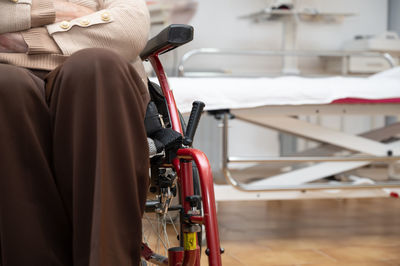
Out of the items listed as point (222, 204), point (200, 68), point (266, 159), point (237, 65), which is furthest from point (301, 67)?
point (266, 159)

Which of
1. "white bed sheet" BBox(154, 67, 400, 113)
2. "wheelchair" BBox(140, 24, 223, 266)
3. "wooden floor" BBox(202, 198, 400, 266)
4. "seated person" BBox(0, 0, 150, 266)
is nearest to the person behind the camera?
"seated person" BBox(0, 0, 150, 266)

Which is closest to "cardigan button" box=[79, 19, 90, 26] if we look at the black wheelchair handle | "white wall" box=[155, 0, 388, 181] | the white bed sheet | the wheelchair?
the wheelchair

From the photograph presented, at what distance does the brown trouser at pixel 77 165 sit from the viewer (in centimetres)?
82

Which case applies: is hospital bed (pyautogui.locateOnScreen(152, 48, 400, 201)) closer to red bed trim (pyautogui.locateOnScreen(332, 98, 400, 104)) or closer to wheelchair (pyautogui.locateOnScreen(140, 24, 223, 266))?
red bed trim (pyautogui.locateOnScreen(332, 98, 400, 104))

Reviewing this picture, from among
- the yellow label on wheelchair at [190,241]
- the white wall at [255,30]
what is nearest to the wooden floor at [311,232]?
the yellow label on wheelchair at [190,241]

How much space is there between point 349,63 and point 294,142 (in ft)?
2.62

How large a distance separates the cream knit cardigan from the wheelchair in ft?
0.25

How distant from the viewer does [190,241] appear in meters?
1.05

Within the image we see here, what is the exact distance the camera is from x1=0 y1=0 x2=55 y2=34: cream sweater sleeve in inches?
42.1

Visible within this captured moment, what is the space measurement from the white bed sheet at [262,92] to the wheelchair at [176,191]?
0.83 m

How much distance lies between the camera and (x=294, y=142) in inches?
179

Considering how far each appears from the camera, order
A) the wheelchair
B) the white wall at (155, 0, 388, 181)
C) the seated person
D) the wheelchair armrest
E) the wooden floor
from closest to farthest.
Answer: the seated person < the wheelchair < the wheelchair armrest < the wooden floor < the white wall at (155, 0, 388, 181)

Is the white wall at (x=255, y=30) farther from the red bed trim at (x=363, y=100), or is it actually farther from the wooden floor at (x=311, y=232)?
the red bed trim at (x=363, y=100)

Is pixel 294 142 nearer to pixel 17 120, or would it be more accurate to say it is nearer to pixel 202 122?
pixel 202 122
